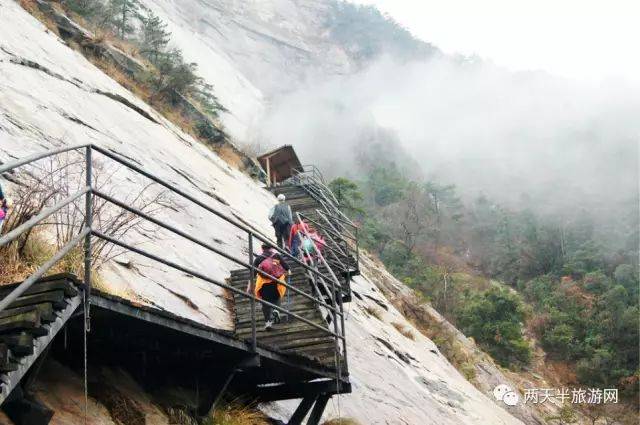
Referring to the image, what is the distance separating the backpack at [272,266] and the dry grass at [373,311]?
7997 mm

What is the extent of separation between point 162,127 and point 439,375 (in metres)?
8.55

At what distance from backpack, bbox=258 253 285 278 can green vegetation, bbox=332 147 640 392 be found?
25905 millimetres

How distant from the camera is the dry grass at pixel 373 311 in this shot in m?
16.1

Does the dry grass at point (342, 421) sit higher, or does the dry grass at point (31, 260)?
the dry grass at point (31, 260)

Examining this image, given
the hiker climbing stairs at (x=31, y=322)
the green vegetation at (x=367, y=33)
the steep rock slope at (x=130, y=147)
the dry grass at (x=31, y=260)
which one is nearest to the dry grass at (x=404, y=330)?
the steep rock slope at (x=130, y=147)

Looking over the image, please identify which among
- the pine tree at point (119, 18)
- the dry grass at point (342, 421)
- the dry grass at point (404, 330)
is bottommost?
the dry grass at point (404, 330)

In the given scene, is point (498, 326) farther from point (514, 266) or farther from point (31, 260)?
point (31, 260)

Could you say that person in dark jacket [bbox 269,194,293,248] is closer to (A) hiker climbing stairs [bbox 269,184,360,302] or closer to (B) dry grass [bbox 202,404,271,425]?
(A) hiker climbing stairs [bbox 269,184,360,302]

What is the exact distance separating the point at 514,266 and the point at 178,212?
5295 cm

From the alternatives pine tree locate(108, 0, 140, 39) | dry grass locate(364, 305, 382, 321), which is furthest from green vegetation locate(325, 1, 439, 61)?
dry grass locate(364, 305, 382, 321)

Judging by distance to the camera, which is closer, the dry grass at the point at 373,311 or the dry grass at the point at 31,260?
the dry grass at the point at 31,260

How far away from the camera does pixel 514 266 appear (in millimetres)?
60625

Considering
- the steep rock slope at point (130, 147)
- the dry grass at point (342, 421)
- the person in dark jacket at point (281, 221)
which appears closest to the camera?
the dry grass at point (342, 421)

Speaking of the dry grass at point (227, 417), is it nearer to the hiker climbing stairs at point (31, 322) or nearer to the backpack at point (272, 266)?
the backpack at point (272, 266)
